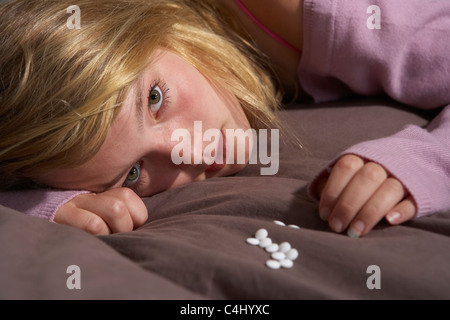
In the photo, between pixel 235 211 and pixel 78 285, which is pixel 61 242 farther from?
pixel 235 211

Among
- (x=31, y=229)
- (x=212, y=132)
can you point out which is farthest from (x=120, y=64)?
(x=31, y=229)

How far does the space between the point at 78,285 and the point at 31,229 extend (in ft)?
0.62

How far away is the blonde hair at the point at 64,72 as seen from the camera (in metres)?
0.88

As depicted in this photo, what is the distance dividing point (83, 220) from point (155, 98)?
27 centimetres

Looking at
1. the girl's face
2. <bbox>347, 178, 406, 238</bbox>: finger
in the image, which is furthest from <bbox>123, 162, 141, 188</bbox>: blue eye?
<bbox>347, 178, 406, 238</bbox>: finger

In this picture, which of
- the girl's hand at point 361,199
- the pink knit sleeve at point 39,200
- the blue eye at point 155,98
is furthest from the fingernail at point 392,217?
the pink knit sleeve at point 39,200

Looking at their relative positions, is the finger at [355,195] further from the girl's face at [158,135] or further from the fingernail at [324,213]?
the girl's face at [158,135]

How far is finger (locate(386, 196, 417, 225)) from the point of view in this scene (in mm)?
770

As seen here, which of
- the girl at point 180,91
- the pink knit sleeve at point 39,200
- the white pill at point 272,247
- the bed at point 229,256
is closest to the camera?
the bed at point 229,256

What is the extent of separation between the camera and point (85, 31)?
0.95 m

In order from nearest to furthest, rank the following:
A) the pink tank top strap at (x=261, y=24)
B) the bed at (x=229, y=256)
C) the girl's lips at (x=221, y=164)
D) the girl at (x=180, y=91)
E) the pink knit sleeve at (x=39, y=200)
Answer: the bed at (x=229, y=256) → the girl at (x=180, y=91) → the pink knit sleeve at (x=39, y=200) → the girl's lips at (x=221, y=164) → the pink tank top strap at (x=261, y=24)

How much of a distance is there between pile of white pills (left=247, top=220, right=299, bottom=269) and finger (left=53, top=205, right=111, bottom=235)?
0.30 meters

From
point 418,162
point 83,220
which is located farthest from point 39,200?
point 418,162

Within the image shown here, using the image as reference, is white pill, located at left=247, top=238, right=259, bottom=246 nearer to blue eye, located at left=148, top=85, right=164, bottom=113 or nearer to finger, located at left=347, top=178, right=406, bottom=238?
finger, located at left=347, top=178, right=406, bottom=238
